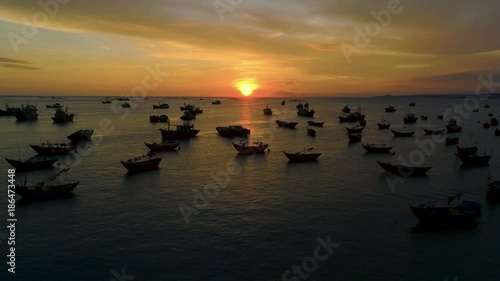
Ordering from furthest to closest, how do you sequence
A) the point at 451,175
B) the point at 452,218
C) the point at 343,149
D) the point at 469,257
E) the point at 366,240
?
1. the point at 343,149
2. the point at 451,175
3. the point at 452,218
4. the point at 366,240
5. the point at 469,257

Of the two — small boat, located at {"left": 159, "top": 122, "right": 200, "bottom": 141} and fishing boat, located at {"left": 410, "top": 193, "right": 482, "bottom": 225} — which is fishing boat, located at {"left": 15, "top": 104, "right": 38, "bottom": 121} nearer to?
small boat, located at {"left": 159, "top": 122, "right": 200, "bottom": 141}

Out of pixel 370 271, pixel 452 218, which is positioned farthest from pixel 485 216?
pixel 370 271

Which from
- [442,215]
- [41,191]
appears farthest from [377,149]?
[41,191]

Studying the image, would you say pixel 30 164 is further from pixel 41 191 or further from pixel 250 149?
pixel 250 149

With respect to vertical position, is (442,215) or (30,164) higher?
(442,215)

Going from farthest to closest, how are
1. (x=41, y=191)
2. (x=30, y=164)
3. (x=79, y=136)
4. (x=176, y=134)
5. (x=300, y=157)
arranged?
1. (x=176, y=134)
2. (x=79, y=136)
3. (x=300, y=157)
4. (x=30, y=164)
5. (x=41, y=191)

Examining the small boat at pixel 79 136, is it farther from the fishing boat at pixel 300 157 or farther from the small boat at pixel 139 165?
the fishing boat at pixel 300 157

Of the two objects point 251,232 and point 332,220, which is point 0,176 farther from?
point 332,220

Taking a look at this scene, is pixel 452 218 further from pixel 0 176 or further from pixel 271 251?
pixel 0 176

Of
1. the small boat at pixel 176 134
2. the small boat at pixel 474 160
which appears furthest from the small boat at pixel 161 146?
the small boat at pixel 474 160

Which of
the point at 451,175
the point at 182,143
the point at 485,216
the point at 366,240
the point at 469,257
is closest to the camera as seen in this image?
the point at 469,257

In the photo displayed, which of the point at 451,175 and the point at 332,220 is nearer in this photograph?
the point at 332,220
